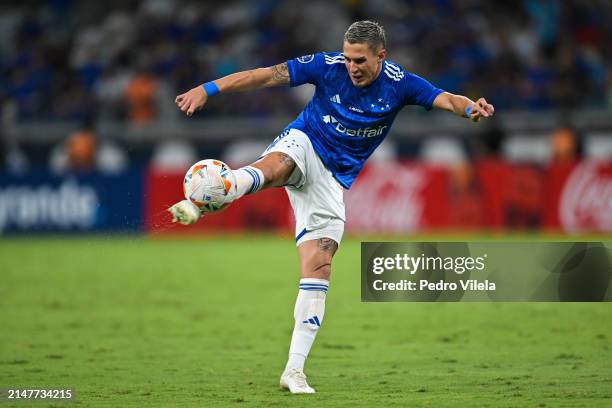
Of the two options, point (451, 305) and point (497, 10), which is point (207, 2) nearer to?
point (497, 10)

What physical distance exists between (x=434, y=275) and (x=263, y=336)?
2.98 metres

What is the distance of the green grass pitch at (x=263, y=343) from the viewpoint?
7.20 m

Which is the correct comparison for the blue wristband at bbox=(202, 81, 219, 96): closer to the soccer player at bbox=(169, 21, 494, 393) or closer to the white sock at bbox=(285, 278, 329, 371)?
the soccer player at bbox=(169, 21, 494, 393)

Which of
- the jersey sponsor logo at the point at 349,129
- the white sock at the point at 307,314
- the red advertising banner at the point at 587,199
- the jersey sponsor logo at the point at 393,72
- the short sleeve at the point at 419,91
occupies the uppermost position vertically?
the red advertising banner at the point at 587,199

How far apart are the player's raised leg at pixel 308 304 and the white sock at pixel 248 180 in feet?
2.30

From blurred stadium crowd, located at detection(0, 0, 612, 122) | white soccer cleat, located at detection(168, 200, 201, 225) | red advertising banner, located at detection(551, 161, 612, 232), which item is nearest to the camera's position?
white soccer cleat, located at detection(168, 200, 201, 225)

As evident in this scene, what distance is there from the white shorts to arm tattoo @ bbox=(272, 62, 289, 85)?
386mm

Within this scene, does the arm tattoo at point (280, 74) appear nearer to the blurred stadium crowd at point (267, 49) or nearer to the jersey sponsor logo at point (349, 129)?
the jersey sponsor logo at point (349, 129)

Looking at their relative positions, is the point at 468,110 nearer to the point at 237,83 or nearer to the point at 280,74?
the point at 280,74

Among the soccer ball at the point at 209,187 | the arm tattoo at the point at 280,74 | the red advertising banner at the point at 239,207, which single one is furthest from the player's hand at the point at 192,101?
the red advertising banner at the point at 239,207

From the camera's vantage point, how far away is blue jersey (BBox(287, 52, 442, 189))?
25.2ft

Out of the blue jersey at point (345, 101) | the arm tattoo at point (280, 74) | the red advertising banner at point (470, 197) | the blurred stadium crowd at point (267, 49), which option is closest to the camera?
the arm tattoo at point (280, 74)

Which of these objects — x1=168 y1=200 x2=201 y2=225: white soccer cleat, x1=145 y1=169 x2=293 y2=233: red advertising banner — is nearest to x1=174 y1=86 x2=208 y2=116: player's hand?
x1=168 y1=200 x2=201 y2=225: white soccer cleat

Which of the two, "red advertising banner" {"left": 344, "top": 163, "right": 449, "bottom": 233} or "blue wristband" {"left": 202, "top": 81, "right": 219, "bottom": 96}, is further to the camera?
"red advertising banner" {"left": 344, "top": 163, "right": 449, "bottom": 233}
